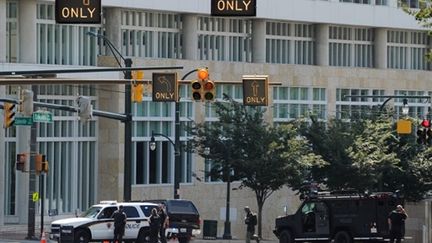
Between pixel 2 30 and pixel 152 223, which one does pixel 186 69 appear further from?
pixel 152 223

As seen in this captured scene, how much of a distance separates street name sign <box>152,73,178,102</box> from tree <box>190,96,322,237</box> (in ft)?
64.9

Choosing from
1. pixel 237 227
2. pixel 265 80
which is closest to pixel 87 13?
pixel 265 80

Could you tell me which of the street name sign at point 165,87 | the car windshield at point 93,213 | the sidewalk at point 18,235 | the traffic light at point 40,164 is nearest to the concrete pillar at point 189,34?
the sidewalk at point 18,235

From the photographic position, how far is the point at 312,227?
50.6 meters

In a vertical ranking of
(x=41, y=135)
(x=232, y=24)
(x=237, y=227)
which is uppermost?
(x=232, y=24)

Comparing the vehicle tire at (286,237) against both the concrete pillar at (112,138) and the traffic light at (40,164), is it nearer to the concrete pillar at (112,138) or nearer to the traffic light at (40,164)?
the traffic light at (40,164)

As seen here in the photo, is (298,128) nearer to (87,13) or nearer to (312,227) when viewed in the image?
(312,227)

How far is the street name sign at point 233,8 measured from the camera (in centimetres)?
2816

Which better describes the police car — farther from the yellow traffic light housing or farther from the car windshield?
the yellow traffic light housing

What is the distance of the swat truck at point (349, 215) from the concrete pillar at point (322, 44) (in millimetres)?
34376

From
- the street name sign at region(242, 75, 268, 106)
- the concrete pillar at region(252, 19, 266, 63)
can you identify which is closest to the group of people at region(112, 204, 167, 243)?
the street name sign at region(242, 75, 268, 106)

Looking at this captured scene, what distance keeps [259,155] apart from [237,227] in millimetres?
13881

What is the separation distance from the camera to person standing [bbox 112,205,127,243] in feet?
159

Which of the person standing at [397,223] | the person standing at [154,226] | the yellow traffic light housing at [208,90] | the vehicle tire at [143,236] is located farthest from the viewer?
the vehicle tire at [143,236]
